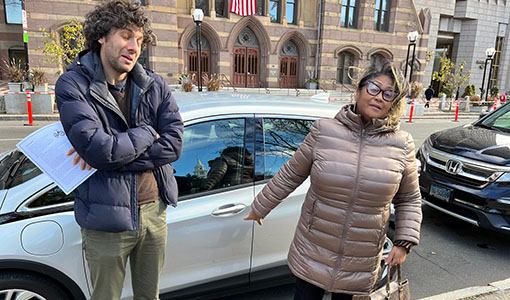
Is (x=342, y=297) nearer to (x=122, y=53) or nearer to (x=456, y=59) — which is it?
(x=122, y=53)

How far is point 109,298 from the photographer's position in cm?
182

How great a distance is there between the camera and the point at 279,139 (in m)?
2.71

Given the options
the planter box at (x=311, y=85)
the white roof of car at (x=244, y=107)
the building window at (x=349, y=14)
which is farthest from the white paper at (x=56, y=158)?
the building window at (x=349, y=14)

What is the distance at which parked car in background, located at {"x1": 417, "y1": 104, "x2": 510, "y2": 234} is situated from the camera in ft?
12.2

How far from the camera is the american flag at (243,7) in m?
23.6

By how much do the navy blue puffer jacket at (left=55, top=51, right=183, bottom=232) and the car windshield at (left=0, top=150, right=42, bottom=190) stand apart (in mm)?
684

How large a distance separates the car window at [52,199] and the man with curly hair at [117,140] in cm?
35

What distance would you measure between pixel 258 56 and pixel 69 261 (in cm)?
2546

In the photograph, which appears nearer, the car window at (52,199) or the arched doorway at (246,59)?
the car window at (52,199)

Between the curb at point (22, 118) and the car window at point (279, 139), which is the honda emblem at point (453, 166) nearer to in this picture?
the car window at point (279, 139)

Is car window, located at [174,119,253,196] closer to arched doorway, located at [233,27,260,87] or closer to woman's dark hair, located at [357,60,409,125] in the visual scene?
woman's dark hair, located at [357,60,409,125]

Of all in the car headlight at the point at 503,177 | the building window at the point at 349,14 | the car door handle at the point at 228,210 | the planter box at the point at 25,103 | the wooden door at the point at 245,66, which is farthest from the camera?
the building window at the point at 349,14

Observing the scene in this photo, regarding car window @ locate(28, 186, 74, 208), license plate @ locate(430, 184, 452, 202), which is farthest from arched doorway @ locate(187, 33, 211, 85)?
car window @ locate(28, 186, 74, 208)

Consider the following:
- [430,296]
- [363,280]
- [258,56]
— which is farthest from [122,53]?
[258,56]
